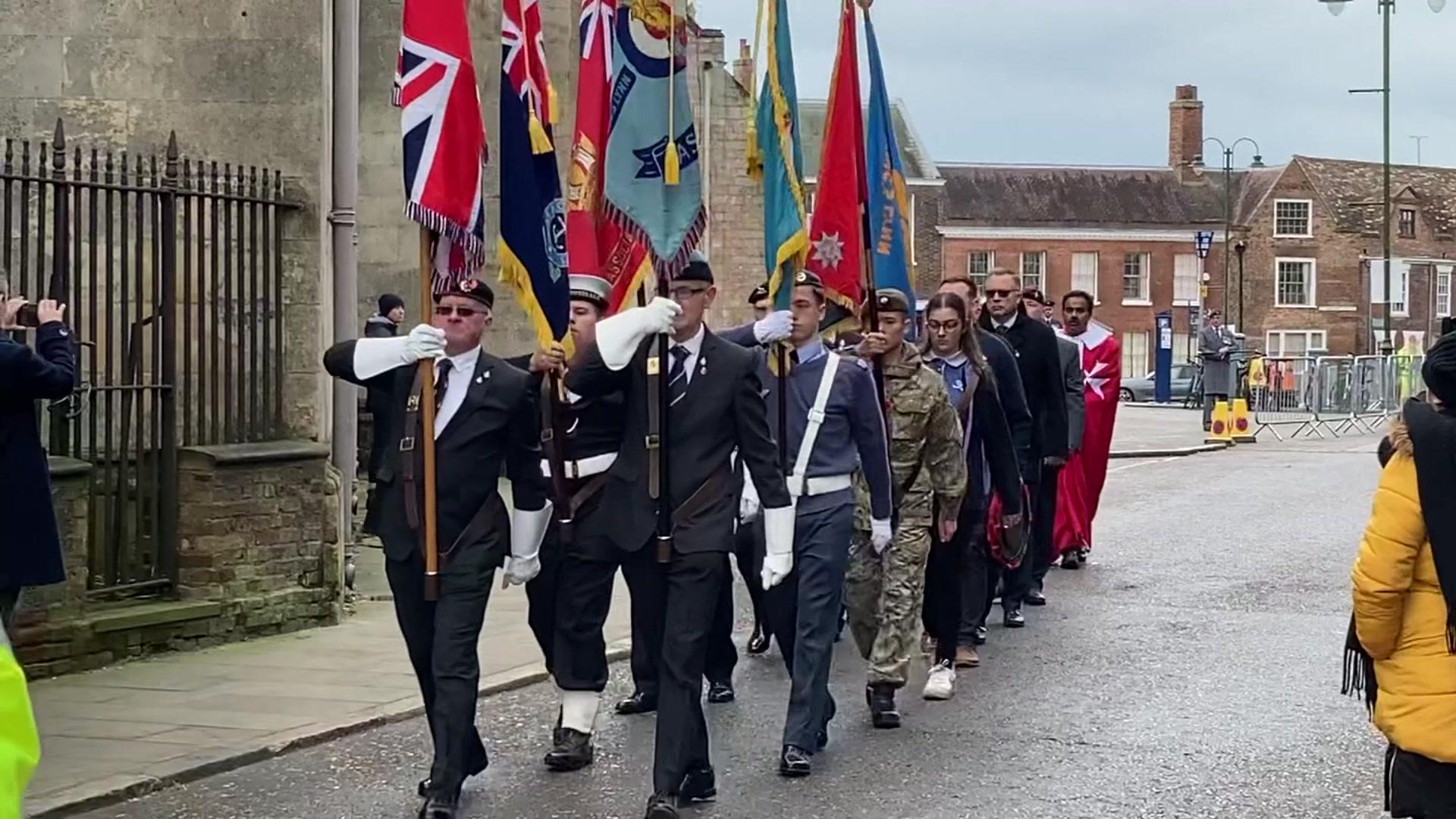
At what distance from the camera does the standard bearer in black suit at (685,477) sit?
700 cm

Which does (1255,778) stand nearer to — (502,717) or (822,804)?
(822,804)

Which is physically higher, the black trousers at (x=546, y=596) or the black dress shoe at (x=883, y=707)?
the black trousers at (x=546, y=596)

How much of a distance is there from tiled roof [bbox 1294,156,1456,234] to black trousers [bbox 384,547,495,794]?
69794mm

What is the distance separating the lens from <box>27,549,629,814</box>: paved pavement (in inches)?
311

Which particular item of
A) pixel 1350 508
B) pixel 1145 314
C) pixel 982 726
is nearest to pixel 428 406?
pixel 982 726

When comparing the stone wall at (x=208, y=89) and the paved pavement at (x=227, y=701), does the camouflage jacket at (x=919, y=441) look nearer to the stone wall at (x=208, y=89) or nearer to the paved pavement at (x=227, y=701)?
the paved pavement at (x=227, y=701)

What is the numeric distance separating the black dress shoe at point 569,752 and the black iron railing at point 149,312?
351 centimetres

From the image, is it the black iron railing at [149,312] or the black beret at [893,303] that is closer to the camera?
the black beret at [893,303]

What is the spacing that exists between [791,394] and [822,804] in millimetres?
1842

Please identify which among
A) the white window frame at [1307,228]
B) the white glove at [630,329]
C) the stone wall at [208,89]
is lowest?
the white glove at [630,329]

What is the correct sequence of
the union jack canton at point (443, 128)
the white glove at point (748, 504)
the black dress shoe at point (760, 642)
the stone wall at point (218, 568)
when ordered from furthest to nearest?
the black dress shoe at point (760, 642)
the stone wall at point (218, 568)
the white glove at point (748, 504)
the union jack canton at point (443, 128)

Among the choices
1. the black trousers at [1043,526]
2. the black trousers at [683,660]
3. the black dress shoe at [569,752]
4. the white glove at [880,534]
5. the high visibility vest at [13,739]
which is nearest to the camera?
the high visibility vest at [13,739]

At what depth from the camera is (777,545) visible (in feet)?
24.2

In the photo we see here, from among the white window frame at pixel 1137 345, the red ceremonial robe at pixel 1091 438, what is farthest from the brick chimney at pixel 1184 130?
the red ceremonial robe at pixel 1091 438
